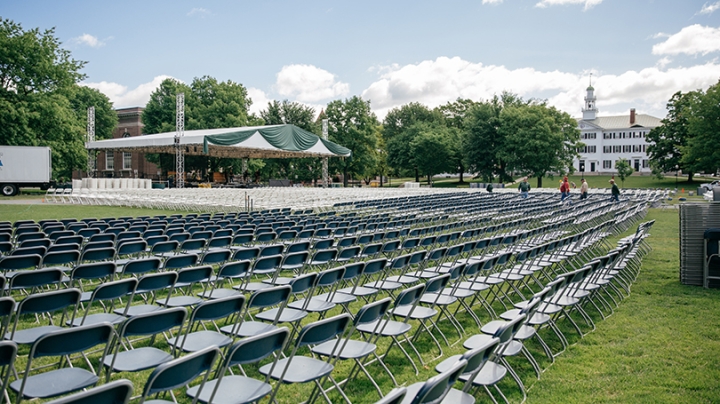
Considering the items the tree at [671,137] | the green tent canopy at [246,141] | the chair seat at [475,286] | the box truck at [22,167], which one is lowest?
the chair seat at [475,286]

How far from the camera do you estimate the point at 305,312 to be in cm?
415

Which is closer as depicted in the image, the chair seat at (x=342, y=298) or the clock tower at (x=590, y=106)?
the chair seat at (x=342, y=298)

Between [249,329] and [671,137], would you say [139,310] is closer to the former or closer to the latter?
[249,329]

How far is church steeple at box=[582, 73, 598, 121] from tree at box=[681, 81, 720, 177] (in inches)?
1946

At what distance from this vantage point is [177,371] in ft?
6.82

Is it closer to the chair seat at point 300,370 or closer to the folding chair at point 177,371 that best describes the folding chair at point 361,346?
the chair seat at point 300,370

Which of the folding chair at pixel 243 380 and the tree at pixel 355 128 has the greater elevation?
the tree at pixel 355 128

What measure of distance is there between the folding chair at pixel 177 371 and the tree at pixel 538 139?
44779mm

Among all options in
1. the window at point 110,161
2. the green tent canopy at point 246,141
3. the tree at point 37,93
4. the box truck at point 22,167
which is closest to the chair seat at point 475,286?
the green tent canopy at point 246,141

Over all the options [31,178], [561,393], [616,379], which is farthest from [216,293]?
[31,178]

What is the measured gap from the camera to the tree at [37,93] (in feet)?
95.4

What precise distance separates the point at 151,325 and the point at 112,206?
69.6ft

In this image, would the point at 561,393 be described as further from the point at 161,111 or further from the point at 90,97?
the point at 90,97

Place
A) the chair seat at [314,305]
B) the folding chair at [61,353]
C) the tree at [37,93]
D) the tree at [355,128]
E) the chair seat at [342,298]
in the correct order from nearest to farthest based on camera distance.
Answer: the folding chair at [61,353] < the chair seat at [314,305] < the chair seat at [342,298] < the tree at [37,93] < the tree at [355,128]
